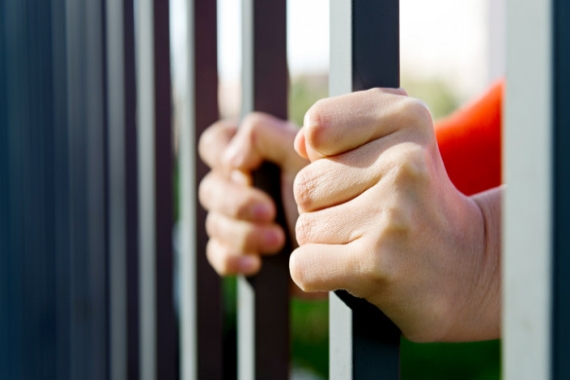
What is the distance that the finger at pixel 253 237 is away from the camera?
862mm

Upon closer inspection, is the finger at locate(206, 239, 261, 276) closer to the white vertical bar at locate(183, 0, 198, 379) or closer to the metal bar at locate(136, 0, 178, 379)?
the white vertical bar at locate(183, 0, 198, 379)

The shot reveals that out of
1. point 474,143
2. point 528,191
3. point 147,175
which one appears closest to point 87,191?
point 147,175

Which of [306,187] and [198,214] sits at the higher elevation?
[306,187]

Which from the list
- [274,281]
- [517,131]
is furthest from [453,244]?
[274,281]

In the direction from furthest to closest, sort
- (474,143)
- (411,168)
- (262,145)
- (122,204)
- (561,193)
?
(122,204) → (474,143) → (262,145) → (411,168) → (561,193)

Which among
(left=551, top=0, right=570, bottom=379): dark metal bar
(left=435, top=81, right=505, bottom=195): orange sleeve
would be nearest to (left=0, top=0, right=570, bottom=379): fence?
(left=551, top=0, right=570, bottom=379): dark metal bar

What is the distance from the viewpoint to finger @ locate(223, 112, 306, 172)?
0.81m

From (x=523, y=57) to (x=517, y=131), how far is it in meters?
0.04

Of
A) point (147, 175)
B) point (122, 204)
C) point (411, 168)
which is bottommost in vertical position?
point (122, 204)

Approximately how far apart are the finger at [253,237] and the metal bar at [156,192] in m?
0.27

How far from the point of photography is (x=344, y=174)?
0.51m

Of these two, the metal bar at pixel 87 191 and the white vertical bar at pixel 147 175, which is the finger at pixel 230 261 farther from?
Result: the metal bar at pixel 87 191

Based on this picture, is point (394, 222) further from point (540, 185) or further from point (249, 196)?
point (249, 196)

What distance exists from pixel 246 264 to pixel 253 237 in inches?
1.5
